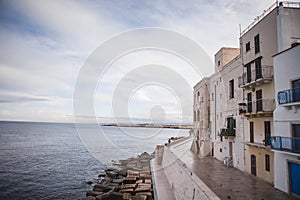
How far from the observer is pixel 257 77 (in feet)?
43.3

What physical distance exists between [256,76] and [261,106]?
6.35ft

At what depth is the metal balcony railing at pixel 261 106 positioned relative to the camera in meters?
12.1

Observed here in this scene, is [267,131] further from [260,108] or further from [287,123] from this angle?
[287,123]

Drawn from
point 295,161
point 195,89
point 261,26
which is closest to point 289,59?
point 261,26

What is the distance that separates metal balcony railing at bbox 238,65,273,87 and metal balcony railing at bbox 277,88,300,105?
191 centimetres

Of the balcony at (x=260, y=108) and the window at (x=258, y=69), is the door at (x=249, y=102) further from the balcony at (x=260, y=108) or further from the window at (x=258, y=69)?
the window at (x=258, y=69)

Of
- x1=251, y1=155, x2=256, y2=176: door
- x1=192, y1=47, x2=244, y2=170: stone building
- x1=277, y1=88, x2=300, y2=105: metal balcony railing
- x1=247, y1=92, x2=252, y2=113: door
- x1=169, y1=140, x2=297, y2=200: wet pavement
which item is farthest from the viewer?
x1=192, y1=47, x2=244, y2=170: stone building

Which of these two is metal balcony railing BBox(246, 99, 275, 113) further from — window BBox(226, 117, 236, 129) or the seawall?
the seawall

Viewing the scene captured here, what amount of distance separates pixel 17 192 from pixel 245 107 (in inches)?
900

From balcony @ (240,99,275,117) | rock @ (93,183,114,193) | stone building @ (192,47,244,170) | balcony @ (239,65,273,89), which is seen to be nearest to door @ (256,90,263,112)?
balcony @ (240,99,275,117)

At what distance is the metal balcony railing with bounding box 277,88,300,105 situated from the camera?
964 centimetres

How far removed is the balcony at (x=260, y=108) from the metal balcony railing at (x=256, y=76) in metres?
1.26

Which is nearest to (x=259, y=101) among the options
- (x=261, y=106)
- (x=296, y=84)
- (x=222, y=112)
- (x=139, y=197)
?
(x=261, y=106)

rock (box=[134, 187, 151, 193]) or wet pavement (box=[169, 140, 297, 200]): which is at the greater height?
wet pavement (box=[169, 140, 297, 200])
